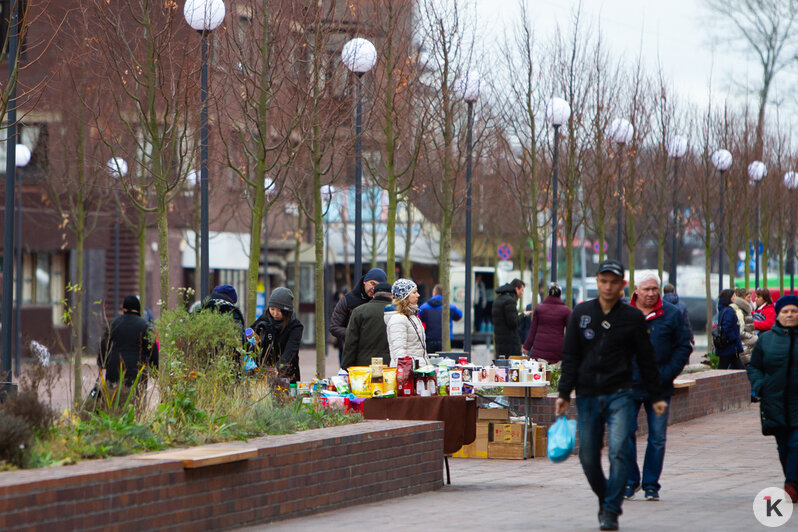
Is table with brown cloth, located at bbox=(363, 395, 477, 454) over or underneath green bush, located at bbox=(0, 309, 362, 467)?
underneath

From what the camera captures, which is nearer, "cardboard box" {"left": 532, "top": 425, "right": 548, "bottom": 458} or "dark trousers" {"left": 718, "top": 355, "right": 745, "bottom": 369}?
"cardboard box" {"left": 532, "top": 425, "right": 548, "bottom": 458}

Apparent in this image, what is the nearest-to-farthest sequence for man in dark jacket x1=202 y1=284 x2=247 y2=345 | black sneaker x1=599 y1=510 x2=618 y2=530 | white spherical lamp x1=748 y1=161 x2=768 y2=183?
black sneaker x1=599 y1=510 x2=618 y2=530
man in dark jacket x1=202 y1=284 x2=247 y2=345
white spherical lamp x1=748 y1=161 x2=768 y2=183

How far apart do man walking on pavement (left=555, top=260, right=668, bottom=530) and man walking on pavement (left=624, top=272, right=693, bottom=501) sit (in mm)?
1168

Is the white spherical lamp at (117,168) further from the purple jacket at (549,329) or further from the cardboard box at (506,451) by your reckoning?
the purple jacket at (549,329)

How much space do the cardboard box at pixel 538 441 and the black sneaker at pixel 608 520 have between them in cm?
484

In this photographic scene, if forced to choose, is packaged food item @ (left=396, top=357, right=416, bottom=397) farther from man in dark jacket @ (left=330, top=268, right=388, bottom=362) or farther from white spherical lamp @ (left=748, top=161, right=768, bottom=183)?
white spherical lamp @ (left=748, top=161, right=768, bottom=183)

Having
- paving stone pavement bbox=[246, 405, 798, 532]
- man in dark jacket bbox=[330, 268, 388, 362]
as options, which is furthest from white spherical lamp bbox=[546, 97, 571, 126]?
paving stone pavement bbox=[246, 405, 798, 532]

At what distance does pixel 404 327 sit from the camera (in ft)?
36.9

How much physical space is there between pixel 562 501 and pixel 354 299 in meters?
4.68

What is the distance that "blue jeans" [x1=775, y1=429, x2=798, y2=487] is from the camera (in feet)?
31.1

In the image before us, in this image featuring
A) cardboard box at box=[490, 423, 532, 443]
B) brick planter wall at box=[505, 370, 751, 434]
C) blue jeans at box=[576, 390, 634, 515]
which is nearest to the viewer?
blue jeans at box=[576, 390, 634, 515]

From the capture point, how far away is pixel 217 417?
8.97 metres

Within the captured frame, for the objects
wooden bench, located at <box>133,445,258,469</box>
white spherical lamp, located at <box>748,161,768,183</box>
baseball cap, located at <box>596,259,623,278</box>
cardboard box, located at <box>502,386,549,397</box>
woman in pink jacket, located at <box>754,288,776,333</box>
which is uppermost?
white spherical lamp, located at <box>748,161,768,183</box>

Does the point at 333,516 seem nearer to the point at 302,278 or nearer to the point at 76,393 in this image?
the point at 76,393
